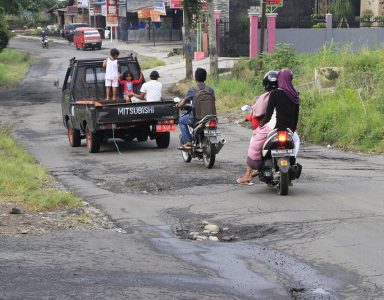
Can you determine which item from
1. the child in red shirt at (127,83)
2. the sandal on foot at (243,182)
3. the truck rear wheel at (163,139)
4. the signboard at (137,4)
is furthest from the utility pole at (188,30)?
the signboard at (137,4)

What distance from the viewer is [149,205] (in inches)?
402

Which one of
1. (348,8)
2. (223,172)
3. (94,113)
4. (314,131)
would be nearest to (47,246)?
(223,172)

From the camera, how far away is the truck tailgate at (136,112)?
15508 mm

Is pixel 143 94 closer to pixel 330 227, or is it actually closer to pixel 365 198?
pixel 365 198

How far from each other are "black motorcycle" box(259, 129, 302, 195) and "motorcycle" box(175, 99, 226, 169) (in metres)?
2.37

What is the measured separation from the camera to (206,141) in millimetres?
13203

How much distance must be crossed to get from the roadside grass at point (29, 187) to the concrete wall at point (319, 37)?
1018 inches

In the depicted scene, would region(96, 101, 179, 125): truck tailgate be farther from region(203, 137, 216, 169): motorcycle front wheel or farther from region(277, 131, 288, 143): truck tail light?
region(277, 131, 288, 143): truck tail light

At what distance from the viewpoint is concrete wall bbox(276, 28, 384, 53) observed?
3762cm

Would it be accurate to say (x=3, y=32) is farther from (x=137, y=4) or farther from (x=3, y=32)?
(x=137, y=4)

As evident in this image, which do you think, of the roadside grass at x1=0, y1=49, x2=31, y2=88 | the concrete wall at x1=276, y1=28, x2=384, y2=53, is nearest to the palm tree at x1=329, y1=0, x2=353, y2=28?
the concrete wall at x1=276, y1=28, x2=384, y2=53

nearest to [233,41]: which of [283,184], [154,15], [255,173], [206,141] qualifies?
[154,15]

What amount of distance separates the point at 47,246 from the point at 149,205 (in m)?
2.78

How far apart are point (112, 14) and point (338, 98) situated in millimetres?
61235
